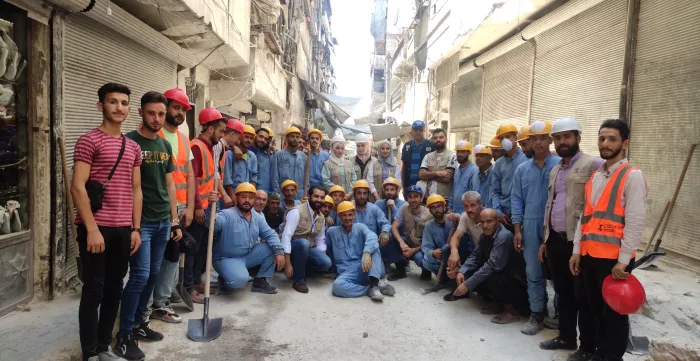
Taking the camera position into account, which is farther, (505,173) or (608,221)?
(505,173)

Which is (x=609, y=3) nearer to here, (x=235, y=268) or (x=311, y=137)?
(x=311, y=137)

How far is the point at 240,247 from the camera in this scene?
200 inches

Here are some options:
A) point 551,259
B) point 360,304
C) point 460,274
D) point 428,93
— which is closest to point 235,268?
point 360,304

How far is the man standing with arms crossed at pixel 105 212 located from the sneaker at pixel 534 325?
3.27 meters

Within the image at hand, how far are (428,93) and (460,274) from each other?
42.9 feet

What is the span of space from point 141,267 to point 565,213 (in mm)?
3207

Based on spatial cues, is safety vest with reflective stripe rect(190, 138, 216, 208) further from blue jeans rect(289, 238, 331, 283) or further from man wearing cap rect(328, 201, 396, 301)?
man wearing cap rect(328, 201, 396, 301)

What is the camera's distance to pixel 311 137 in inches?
260

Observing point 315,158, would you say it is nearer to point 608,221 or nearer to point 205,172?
point 205,172

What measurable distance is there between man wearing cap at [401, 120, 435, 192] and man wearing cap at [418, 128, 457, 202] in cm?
40

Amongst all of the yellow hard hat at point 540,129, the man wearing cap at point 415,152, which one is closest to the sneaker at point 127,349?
the yellow hard hat at point 540,129

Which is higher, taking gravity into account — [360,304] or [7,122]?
[7,122]

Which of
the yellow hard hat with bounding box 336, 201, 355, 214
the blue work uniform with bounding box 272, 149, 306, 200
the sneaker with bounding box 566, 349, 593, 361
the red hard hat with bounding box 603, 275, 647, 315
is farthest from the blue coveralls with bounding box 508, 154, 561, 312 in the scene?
the blue work uniform with bounding box 272, 149, 306, 200

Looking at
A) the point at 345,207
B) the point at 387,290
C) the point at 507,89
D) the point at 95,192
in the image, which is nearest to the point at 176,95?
the point at 95,192
